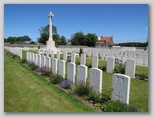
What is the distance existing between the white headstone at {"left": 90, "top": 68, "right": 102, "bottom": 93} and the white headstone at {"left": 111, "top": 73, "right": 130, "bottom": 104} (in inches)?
18.3

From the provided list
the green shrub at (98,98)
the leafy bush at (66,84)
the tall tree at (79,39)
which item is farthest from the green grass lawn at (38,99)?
the tall tree at (79,39)

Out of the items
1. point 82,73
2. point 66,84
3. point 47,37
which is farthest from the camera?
point 47,37

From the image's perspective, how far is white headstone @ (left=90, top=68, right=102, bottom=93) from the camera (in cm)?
474

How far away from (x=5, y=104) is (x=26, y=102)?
53cm

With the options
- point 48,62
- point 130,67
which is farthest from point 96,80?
point 48,62

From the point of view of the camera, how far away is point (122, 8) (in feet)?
17.0

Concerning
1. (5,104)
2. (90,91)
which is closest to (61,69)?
(90,91)

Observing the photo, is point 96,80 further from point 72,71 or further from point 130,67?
point 130,67

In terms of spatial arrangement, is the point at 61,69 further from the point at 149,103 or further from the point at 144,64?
the point at 144,64

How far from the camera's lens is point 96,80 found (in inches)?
191

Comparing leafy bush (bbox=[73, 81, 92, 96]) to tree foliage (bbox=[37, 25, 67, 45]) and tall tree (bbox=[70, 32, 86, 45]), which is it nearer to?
tall tree (bbox=[70, 32, 86, 45])

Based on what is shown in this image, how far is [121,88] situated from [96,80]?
88 cm

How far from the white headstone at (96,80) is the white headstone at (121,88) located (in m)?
0.47

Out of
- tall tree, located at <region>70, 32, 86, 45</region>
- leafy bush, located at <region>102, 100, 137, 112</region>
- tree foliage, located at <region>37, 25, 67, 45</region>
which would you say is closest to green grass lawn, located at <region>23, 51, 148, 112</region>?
leafy bush, located at <region>102, 100, 137, 112</region>
